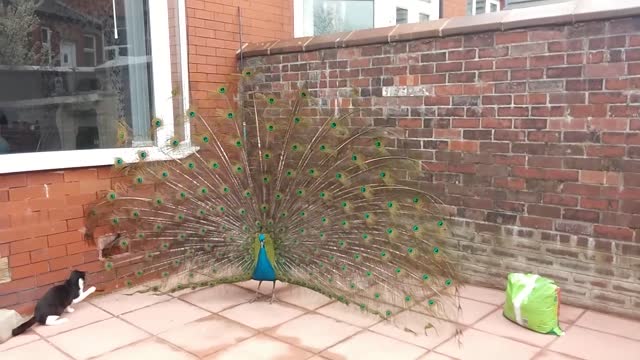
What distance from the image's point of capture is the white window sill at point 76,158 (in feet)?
13.3

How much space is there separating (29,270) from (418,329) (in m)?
3.03

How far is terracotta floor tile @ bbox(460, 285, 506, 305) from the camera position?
14.5 ft

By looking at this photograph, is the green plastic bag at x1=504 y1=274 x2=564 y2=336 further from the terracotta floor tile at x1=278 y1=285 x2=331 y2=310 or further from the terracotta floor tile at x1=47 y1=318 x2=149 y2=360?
the terracotta floor tile at x1=47 y1=318 x2=149 y2=360

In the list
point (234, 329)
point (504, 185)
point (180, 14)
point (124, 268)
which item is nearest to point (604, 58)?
point (504, 185)

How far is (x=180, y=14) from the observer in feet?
17.1

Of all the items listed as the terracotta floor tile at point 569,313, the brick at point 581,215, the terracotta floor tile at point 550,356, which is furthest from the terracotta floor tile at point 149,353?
the brick at point 581,215

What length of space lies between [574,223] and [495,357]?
1.36m

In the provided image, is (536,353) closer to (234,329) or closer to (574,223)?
(574,223)

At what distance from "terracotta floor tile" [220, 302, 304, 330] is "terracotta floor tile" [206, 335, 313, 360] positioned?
25 centimetres

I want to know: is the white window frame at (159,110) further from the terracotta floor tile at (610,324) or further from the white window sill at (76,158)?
the terracotta floor tile at (610,324)

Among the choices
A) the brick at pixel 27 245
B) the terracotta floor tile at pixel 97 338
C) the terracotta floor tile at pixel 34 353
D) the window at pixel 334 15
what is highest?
the window at pixel 334 15

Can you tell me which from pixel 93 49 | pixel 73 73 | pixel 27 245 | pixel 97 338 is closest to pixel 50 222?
pixel 27 245

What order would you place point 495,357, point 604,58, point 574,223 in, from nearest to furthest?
point 495,357 < point 604,58 < point 574,223

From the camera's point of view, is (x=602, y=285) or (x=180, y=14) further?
(x=180, y=14)
